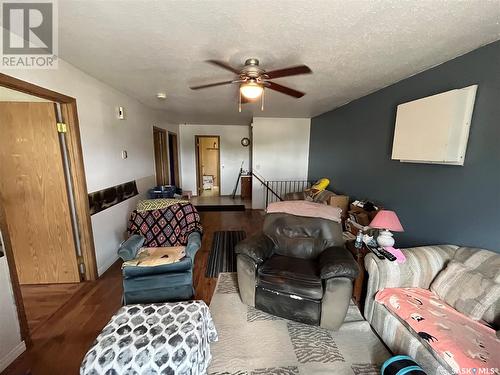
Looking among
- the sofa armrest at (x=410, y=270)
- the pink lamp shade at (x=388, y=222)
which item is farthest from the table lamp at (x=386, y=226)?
the sofa armrest at (x=410, y=270)

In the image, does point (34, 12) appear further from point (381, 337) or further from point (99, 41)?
point (381, 337)

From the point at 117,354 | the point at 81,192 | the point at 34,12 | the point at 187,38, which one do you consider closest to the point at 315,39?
the point at 187,38

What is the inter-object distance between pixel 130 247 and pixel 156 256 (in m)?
0.26

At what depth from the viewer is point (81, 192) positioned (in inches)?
90.6

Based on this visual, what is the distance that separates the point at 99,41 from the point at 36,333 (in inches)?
95.9

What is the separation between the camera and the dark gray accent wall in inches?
66.7

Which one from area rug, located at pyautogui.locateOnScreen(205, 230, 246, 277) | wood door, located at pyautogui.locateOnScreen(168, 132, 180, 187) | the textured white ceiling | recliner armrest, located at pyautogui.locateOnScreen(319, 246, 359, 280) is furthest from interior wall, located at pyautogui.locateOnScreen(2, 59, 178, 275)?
recliner armrest, located at pyautogui.locateOnScreen(319, 246, 359, 280)

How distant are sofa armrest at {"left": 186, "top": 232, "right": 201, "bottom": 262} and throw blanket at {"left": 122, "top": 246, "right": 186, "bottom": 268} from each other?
0.26 ft

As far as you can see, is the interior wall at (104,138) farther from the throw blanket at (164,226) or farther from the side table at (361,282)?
the side table at (361,282)

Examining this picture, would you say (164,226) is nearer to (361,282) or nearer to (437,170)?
(361,282)

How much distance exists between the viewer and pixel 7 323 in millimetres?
1489

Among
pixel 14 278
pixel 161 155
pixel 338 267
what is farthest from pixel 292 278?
pixel 161 155

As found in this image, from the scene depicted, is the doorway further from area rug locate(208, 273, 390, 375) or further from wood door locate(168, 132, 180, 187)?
area rug locate(208, 273, 390, 375)

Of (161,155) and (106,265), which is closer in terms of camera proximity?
(106,265)
